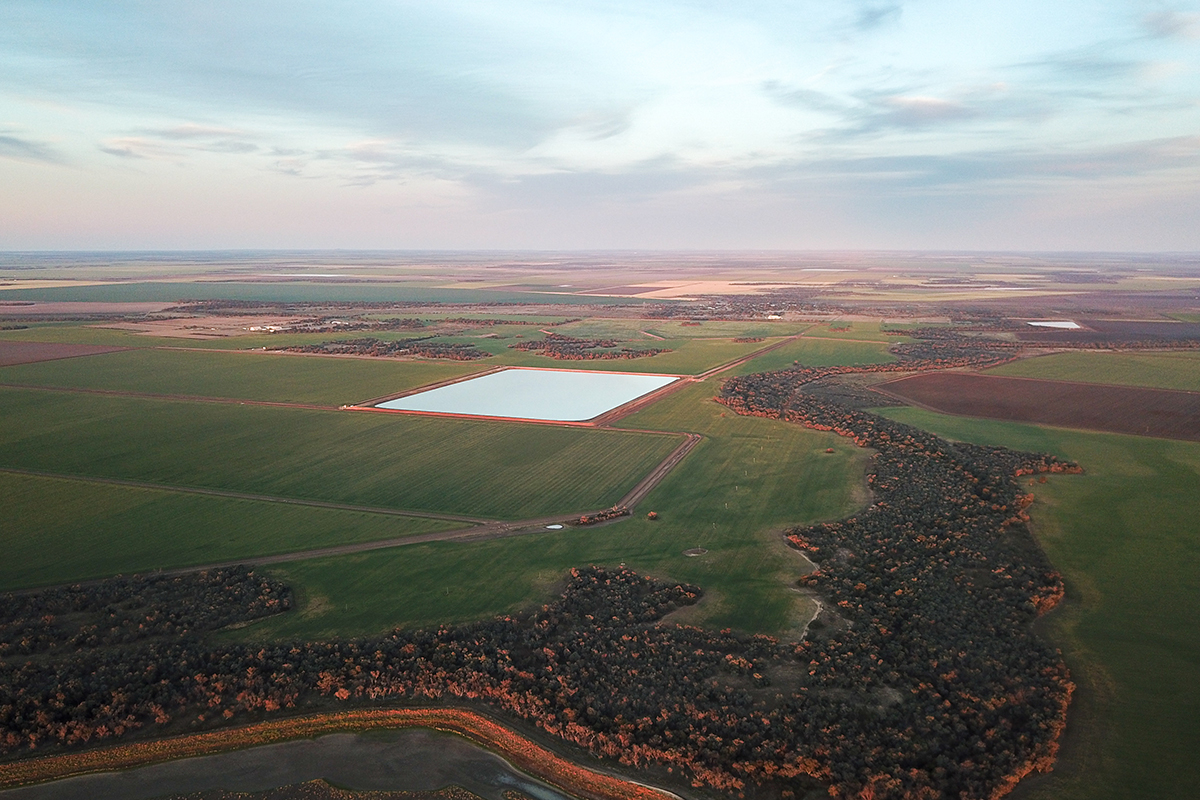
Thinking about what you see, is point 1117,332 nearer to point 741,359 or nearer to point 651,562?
point 741,359

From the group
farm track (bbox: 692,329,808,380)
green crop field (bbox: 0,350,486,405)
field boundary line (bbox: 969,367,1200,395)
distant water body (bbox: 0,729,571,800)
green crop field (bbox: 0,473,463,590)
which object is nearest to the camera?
distant water body (bbox: 0,729,571,800)

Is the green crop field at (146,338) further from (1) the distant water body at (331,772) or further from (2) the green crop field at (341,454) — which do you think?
(1) the distant water body at (331,772)

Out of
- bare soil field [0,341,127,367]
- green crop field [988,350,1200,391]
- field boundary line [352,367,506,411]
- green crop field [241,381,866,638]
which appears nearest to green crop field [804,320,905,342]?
green crop field [988,350,1200,391]

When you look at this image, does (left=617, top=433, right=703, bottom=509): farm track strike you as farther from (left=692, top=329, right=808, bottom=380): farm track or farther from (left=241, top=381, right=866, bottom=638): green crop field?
(left=692, top=329, right=808, bottom=380): farm track

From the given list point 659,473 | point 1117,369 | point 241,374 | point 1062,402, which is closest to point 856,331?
point 1117,369

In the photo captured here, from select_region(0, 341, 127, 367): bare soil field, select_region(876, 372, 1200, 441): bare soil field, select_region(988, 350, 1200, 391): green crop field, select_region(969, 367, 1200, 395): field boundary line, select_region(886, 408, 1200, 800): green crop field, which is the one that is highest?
select_region(0, 341, 127, 367): bare soil field

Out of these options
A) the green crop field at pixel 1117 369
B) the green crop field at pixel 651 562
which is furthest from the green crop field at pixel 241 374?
the green crop field at pixel 1117 369

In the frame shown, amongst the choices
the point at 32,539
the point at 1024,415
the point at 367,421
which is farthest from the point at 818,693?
the point at 1024,415

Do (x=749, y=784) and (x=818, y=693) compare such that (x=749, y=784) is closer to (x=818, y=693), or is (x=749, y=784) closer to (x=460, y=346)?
(x=818, y=693)
